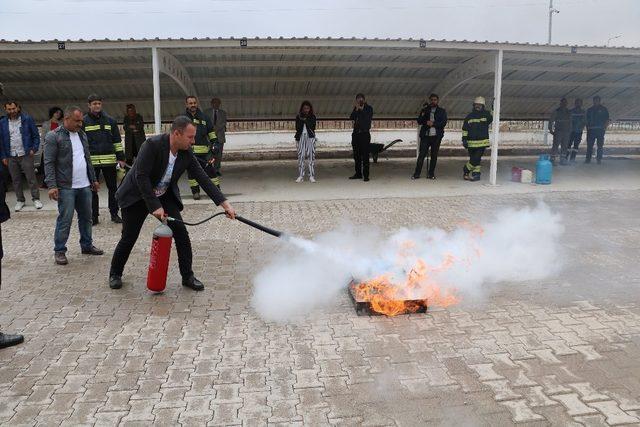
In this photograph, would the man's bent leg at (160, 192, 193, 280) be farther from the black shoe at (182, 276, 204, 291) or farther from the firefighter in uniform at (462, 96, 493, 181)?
the firefighter in uniform at (462, 96, 493, 181)

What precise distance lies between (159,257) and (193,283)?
0.51 metres

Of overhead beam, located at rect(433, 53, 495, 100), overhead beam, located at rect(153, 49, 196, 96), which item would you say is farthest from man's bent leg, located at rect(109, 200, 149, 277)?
overhead beam, located at rect(433, 53, 495, 100)

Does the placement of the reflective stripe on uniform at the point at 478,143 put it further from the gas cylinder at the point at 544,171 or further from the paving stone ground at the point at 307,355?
the paving stone ground at the point at 307,355

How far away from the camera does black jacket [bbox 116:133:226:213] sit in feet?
15.7

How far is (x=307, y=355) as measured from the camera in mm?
3906

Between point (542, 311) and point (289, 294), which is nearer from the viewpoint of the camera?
point (542, 311)

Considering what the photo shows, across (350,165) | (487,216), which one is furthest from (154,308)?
(350,165)

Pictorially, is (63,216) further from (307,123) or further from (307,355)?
(307,123)

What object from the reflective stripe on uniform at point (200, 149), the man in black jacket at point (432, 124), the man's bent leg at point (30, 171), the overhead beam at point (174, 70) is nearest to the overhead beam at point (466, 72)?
the man in black jacket at point (432, 124)

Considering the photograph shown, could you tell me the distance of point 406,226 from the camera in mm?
7809

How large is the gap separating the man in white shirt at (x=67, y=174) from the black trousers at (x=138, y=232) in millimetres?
1222

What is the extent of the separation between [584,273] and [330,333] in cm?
325

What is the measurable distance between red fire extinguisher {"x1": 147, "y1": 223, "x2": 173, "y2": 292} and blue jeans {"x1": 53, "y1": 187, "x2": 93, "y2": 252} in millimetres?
1763

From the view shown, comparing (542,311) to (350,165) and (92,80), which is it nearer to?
(350,165)
